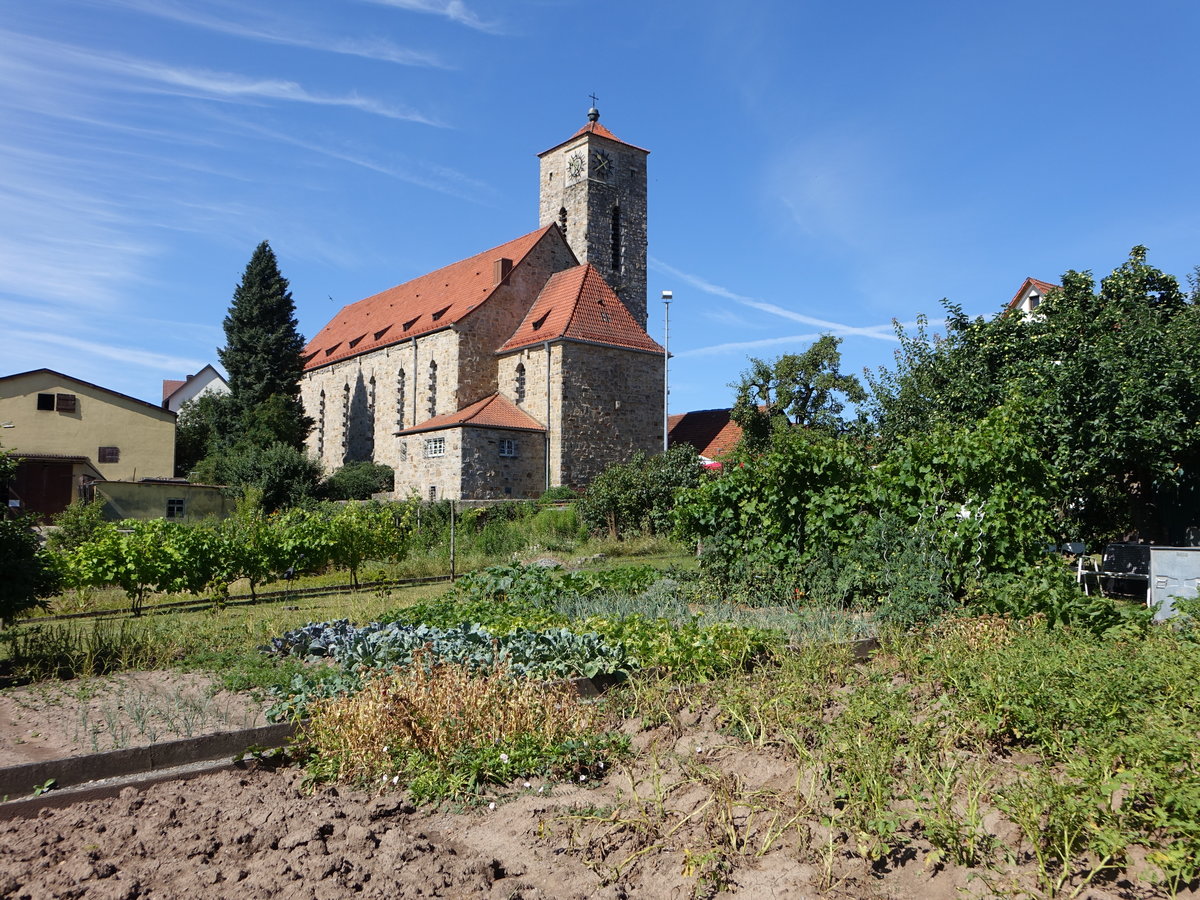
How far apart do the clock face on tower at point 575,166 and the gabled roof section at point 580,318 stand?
714 centimetres

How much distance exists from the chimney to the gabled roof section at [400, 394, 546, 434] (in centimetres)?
540

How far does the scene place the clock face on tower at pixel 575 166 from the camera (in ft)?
140

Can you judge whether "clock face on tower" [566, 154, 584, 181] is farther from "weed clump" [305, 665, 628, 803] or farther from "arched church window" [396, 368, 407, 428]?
"weed clump" [305, 665, 628, 803]

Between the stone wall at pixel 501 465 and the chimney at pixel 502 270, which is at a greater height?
the chimney at pixel 502 270

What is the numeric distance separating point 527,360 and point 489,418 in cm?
354

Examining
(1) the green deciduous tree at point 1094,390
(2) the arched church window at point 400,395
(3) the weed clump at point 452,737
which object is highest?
(2) the arched church window at point 400,395

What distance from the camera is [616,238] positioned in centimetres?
4359

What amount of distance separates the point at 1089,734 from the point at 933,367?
13881 millimetres

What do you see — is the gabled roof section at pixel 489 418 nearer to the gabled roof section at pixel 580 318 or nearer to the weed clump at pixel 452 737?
the gabled roof section at pixel 580 318

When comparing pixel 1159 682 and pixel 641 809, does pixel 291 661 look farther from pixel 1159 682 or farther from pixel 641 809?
pixel 1159 682

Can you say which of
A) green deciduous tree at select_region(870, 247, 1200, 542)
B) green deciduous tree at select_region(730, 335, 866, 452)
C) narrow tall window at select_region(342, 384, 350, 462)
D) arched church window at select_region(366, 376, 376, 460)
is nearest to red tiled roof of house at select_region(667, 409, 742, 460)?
green deciduous tree at select_region(730, 335, 866, 452)

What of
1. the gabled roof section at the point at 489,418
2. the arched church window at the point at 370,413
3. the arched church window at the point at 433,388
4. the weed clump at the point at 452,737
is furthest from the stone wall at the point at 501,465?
the weed clump at the point at 452,737

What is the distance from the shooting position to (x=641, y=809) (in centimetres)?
409

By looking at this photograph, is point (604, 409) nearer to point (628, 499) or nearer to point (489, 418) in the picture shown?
point (489, 418)
